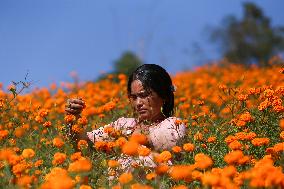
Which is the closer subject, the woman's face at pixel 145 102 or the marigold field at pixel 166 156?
the marigold field at pixel 166 156

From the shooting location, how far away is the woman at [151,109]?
394 centimetres

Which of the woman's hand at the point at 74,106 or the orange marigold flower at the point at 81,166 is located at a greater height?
the woman's hand at the point at 74,106

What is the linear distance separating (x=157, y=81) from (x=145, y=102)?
0.87 feet

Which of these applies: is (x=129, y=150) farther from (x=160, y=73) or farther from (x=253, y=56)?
(x=253, y=56)

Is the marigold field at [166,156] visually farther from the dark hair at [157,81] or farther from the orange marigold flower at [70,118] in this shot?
the dark hair at [157,81]

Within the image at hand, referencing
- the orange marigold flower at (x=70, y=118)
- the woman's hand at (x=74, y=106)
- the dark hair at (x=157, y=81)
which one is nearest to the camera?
the orange marigold flower at (x=70, y=118)

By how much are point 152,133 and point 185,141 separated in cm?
24

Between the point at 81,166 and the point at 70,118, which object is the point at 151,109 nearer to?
the point at 70,118

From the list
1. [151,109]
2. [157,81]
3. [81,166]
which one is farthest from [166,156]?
[157,81]

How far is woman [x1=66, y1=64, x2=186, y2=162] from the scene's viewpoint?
394 centimetres

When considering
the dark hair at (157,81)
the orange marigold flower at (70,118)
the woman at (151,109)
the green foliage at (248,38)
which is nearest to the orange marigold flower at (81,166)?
the orange marigold flower at (70,118)

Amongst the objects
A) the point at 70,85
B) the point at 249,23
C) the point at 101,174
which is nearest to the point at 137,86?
the point at 101,174

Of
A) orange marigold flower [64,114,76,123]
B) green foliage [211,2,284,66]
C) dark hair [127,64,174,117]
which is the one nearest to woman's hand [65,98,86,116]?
orange marigold flower [64,114,76,123]

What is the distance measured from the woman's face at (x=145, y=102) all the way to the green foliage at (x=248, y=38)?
67.9ft
